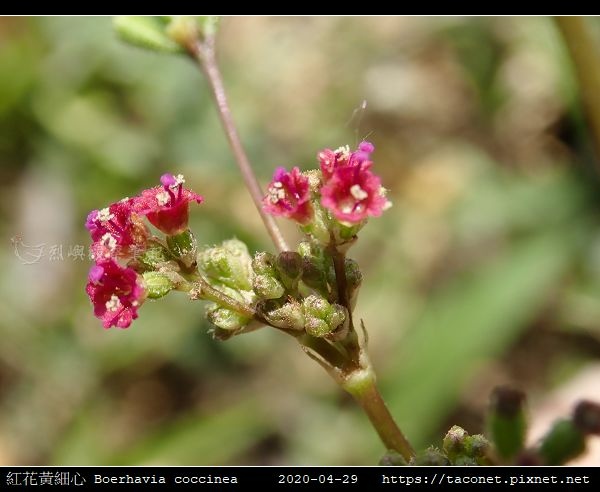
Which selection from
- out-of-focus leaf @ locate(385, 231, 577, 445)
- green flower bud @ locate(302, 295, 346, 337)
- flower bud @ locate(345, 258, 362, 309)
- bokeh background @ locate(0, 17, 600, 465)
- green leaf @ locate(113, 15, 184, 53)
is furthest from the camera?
bokeh background @ locate(0, 17, 600, 465)

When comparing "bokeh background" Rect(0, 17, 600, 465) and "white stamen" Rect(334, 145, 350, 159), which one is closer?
"white stamen" Rect(334, 145, 350, 159)

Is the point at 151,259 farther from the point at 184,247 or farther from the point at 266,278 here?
the point at 266,278

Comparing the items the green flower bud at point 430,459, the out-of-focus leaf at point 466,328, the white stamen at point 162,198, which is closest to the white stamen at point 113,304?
the white stamen at point 162,198

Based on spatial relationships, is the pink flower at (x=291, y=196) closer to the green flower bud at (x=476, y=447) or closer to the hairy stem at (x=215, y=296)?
the hairy stem at (x=215, y=296)

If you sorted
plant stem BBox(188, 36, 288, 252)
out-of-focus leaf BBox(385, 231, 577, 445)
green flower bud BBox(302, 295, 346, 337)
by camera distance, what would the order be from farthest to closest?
out-of-focus leaf BBox(385, 231, 577, 445)
plant stem BBox(188, 36, 288, 252)
green flower bud BBox(302, 295, 346, 337)

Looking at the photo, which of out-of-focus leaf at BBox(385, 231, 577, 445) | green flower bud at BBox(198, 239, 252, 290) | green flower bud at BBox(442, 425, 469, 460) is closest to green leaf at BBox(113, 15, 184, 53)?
green flower bud at BBox(198, 239, 252, 290)

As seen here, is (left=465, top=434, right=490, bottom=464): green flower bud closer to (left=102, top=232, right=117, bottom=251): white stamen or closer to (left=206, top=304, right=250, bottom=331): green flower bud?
(left=206, top=304, right=250, bottom=331): green flower bud

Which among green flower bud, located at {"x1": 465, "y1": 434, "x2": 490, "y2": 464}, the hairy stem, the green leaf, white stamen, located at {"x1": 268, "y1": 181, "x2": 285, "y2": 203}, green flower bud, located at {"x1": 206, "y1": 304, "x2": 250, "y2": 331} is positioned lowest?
green flower bud, located at {"x1": 465, "y1": 434, "x2": 490, "y2": 464}

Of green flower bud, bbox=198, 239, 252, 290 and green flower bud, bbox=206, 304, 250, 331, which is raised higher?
green flower bud, bbox=198, 239, 252, 290
